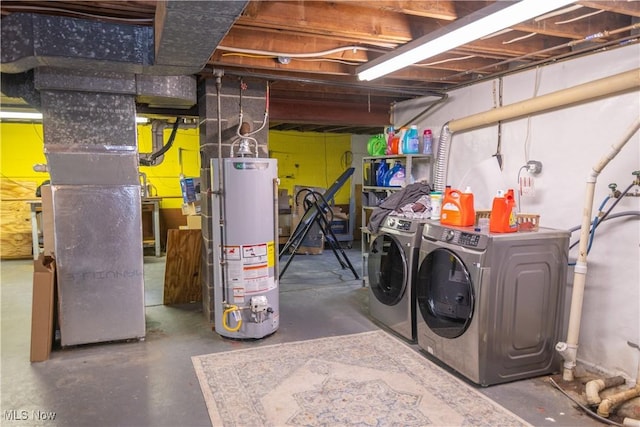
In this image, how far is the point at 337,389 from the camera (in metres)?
2.62

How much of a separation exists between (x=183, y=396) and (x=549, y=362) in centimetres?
238

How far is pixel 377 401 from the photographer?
2.49 meters

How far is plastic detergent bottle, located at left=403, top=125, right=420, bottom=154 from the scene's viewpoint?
437 cm

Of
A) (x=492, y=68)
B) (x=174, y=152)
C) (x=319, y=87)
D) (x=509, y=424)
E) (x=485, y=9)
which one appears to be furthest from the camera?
(x=174, y=152)

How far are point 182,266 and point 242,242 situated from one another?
1457 mm

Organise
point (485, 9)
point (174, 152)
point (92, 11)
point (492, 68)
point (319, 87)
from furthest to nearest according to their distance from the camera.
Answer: point (174, 152) → point (319, 87) → point (492, 68) → point (92, 11) → point (485, 9)

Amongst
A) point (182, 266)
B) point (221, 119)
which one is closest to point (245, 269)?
point (221, 119)

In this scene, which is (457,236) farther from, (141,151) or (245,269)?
(141,151)

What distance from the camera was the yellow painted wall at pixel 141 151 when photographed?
699 cm

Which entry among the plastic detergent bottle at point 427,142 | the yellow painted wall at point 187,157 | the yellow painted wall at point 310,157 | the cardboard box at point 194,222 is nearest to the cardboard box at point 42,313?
the cardboard box at point 194,222

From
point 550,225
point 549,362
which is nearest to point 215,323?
point 549,362

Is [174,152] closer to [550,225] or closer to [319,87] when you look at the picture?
[319,87]

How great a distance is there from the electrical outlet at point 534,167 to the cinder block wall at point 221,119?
217cm

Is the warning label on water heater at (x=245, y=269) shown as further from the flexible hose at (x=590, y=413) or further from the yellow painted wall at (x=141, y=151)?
the yellow painted wall at (x=141, y=151)
